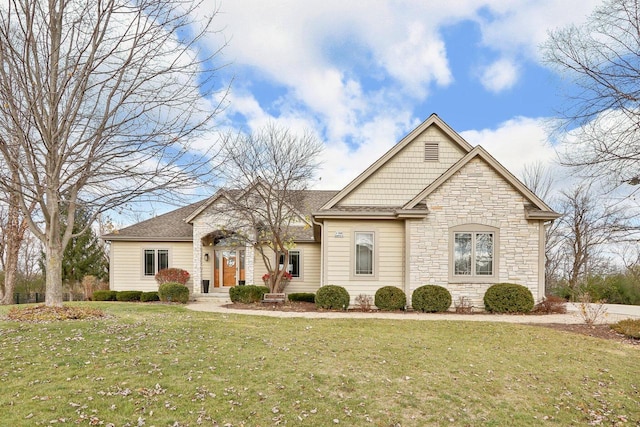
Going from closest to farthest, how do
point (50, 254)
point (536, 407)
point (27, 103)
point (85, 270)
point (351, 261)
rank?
point (536, 407), point (27, 103), point (50, 254), point (351, 261), point (85, 270)

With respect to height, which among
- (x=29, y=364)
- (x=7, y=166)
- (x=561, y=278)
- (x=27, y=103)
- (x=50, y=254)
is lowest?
(x=561, y=278)

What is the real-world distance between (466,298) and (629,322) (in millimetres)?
4467

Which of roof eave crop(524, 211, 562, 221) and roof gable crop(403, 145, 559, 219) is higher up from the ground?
roof gable crop(403, 145, 559, 219)

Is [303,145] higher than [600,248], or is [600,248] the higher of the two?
[303,145]

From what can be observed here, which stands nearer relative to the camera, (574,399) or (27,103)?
(574,399)

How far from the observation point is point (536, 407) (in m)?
5.36

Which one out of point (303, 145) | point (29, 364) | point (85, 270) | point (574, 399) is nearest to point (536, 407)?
point (574, 399)

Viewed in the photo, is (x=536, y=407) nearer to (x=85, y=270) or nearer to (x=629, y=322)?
(x=629, y=322)

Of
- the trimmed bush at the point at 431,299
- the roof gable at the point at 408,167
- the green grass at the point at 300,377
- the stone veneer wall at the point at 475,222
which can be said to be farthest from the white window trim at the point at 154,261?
the trimmed bush at the point at 431,299

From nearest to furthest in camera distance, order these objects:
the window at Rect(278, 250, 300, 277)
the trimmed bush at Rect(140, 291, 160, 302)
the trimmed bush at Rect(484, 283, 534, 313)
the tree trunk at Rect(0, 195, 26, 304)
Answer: the trimmed bush at Rect(484, 283, 534, 313) < the trimmed bush at Rect(140, 291, 160, 302) < the window at Rect(278, 250, 300, 277) < the tree trunk at Rect(0, 195, 26, 304)

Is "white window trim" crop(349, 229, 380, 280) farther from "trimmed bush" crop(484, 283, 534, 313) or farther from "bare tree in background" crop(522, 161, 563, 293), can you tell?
"bare tree in background" crop(522, 161, 563, 293)

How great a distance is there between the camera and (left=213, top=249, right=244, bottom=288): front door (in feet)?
67.0

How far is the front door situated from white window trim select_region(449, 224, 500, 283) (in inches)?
446

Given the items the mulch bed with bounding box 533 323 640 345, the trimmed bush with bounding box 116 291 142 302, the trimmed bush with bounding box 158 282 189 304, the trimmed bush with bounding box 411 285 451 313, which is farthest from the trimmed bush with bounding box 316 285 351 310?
the trimmed bush with bounding box 116 291 142 302
